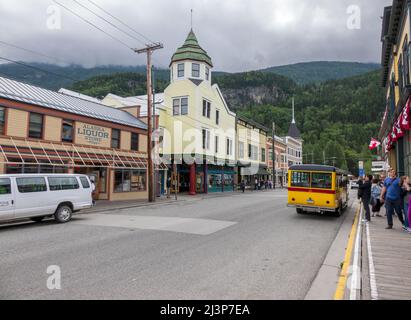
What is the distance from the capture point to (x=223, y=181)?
121 feet

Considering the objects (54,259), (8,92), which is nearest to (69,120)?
(8,92)

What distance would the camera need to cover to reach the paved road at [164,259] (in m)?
4.71

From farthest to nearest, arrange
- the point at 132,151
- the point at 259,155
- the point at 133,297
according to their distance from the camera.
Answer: the point at 259,155 < the point at 132,151 < the point at 133,297

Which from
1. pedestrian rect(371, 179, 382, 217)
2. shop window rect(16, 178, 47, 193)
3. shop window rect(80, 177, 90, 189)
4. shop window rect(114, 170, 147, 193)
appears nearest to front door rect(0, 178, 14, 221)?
shop window rect(16, 178, 47, 193)

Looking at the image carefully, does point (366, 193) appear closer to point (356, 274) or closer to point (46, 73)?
point (356, 274)

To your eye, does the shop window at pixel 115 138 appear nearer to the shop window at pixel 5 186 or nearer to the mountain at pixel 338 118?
the shop window at pixel 5 186

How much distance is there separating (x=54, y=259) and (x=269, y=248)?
5.23 metres

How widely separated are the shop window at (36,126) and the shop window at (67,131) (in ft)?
5.01

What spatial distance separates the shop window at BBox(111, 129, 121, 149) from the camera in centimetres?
2269

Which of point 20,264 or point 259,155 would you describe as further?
point 259,155

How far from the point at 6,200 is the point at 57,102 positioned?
37.0 feet

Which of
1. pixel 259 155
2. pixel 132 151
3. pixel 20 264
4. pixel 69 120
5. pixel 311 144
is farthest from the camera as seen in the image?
pixel 311 144

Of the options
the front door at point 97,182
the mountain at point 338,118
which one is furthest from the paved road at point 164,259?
the mountain at point 338,118
